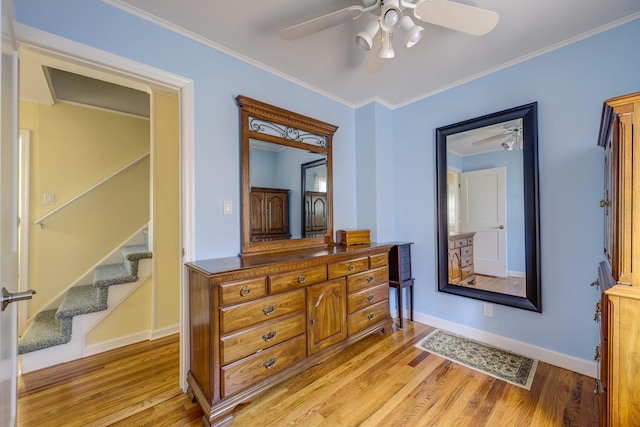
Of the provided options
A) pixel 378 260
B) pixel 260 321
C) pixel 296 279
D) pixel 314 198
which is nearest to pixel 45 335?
pixel 260 321

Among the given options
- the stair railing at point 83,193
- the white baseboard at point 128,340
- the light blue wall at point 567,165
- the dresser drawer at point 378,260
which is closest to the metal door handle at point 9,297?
the white baseboard at point 128,340

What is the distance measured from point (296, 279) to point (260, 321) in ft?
1.15

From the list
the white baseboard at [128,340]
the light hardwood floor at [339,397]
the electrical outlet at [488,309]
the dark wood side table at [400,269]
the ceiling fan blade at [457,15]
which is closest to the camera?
the ceiling fan blade at [457,15]

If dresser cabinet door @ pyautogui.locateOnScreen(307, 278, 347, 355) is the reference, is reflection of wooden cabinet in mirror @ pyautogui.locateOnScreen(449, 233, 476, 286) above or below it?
above

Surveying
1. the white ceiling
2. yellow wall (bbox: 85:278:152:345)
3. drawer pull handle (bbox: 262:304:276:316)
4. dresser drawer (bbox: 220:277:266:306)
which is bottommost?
yellow wall (bbox: 85:278:152:345)

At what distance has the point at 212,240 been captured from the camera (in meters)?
1.91

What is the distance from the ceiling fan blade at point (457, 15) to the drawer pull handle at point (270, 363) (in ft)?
7.07

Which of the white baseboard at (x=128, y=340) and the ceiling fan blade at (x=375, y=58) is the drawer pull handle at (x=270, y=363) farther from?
the ceiling fan blade at (x=375, y=58)

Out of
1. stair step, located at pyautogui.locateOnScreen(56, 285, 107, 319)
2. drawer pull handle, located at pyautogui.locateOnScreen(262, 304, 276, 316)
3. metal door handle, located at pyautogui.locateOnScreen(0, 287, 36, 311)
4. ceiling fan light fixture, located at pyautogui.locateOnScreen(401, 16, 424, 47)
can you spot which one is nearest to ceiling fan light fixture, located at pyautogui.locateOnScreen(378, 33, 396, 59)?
ceiling fan light fixture, located at pyautogui.locateOnScreen(401, 16, 424, 47)

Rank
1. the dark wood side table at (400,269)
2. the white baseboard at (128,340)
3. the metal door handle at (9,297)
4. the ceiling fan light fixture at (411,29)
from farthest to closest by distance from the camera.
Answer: the dark wood side table at (400,269) < the white baseboard at (128,340) < the ceiling fan light fixture at (411,29) < the metal door handle at (9,297)

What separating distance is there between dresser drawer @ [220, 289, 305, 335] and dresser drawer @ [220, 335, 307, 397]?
8.1 inches

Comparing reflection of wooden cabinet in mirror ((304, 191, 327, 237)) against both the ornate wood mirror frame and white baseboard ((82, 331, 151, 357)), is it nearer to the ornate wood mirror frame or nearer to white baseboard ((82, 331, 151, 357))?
the ornate wood mirror frame

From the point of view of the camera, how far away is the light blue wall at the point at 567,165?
1831mm

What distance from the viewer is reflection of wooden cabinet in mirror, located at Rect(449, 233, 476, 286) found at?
252 centimetres
